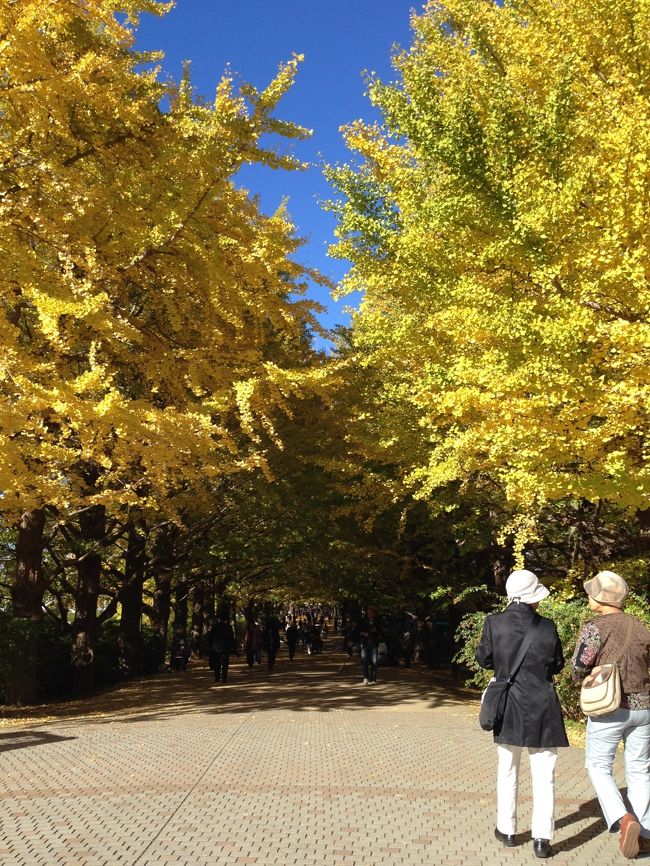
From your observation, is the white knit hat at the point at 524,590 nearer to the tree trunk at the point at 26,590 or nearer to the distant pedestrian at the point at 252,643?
the tree trunk at the point at 26,590

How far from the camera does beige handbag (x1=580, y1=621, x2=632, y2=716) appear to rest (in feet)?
12.4

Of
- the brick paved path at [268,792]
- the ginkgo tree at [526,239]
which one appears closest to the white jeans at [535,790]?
the brick paved path at [268,792]

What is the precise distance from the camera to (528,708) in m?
3.88

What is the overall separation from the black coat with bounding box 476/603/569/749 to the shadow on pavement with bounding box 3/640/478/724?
6.27 metres

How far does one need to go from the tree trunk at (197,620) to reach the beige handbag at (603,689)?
23518 millimetres

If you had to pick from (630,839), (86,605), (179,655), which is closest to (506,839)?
(630,839)

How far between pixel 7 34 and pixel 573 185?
615 cm

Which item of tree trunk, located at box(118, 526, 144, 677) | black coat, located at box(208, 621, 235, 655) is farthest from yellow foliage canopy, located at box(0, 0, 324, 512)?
tree trunk, located at box(118, 526, 144, 677)

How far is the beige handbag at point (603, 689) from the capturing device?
3.79 metres

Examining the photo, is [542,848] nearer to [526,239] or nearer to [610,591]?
[610,591]

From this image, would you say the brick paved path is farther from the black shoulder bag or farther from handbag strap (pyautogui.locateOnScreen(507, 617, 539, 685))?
handbag strap (pyautogui.locateOnScreen(507, 617, 539, 685))

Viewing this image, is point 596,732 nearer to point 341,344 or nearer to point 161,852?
point 161,852

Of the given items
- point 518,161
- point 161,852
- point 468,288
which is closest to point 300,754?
point 161,852

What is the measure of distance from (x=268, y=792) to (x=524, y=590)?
2.61m
